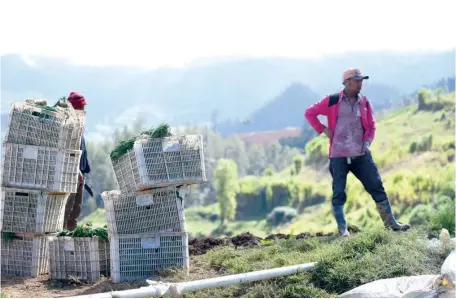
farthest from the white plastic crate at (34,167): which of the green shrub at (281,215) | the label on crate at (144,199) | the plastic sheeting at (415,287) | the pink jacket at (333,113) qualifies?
the green shrub at (281,215)

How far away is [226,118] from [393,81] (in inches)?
777

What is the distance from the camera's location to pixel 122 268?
26.6ft

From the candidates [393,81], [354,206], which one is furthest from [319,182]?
[393,81]

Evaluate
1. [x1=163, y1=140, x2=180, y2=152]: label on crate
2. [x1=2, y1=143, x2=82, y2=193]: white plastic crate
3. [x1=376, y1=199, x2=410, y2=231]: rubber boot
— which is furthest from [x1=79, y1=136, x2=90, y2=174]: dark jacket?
[x1=376, y1=199, x2=410, y2=231]: rubber boot

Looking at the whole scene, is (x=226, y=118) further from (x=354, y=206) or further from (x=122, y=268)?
(x=122, y=268)

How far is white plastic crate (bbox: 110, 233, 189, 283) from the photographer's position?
8.08 metres

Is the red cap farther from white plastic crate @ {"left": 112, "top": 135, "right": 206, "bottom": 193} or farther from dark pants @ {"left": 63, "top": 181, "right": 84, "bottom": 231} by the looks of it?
white plastic crate @ {"left": 112, "top": 135, "right": 206, "bottom": 193}

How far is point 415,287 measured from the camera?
627 cm

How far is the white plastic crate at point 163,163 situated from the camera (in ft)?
26.0

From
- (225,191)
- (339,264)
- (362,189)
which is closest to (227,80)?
(225,191)

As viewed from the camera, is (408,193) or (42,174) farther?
(408,193)

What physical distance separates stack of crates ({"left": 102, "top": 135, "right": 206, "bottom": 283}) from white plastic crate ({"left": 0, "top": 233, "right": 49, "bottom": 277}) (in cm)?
112

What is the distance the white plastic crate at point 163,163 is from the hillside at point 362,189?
46.0 ft

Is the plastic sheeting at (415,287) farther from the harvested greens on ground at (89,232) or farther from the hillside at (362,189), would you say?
the hillside at (362,189)
